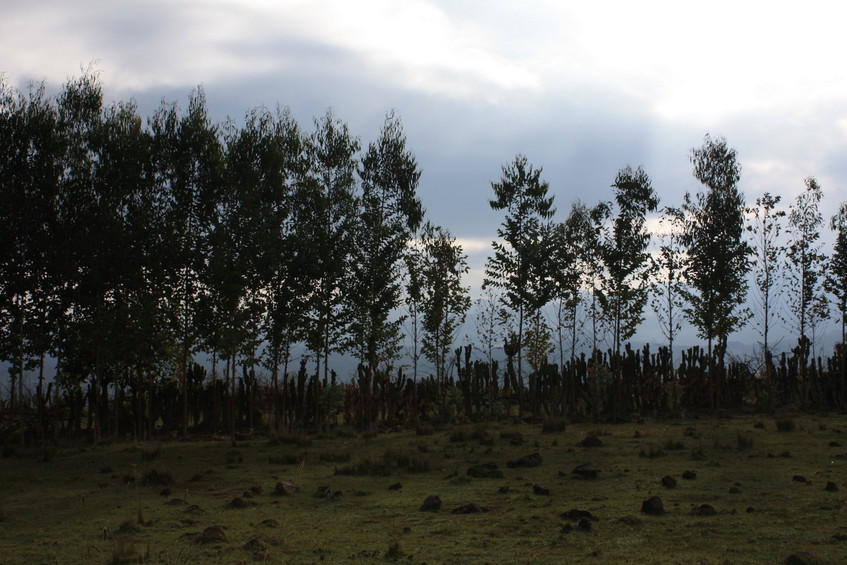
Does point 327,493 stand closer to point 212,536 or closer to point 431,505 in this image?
point 431,505

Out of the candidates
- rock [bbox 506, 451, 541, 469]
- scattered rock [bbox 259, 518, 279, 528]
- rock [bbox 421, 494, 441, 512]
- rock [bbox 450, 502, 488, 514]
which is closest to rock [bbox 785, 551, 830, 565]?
rock [bbox 450, 502, 488, 514]

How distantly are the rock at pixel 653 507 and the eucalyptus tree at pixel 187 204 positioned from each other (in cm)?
1417

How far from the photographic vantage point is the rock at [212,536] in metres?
7.41

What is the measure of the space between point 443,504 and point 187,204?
1389 centimetres

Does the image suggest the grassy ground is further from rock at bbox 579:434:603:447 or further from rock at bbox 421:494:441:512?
rock at bbox 579:434:603:447

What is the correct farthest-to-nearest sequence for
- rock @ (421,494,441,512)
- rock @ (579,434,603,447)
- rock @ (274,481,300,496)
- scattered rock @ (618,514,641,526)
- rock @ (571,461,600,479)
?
rock @ (579,434,603,447), rock @ (571,461,600,479), rock @ (274,481,300,496), rock @ (421,494,441,512), scattered rock @ (618,514,641,526)

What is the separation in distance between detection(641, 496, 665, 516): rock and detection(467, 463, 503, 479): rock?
11.4 ft

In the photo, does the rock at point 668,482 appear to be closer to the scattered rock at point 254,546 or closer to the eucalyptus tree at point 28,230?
the scattered rock at point 254,546

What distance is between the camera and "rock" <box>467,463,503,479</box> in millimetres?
11672

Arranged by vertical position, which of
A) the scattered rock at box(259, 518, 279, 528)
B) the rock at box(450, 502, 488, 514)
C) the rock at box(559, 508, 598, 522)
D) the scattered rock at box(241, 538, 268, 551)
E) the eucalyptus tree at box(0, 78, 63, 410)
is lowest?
the scattered rock at box(259, 518, 279, 528)

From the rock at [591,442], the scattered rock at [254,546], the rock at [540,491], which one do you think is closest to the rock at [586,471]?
the rock at [540,491]

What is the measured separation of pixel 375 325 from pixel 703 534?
50.5 feet

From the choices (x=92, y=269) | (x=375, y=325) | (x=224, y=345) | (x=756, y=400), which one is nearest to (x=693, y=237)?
(x=756, y=400)

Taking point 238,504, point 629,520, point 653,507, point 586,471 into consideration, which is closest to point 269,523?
point 238,504
